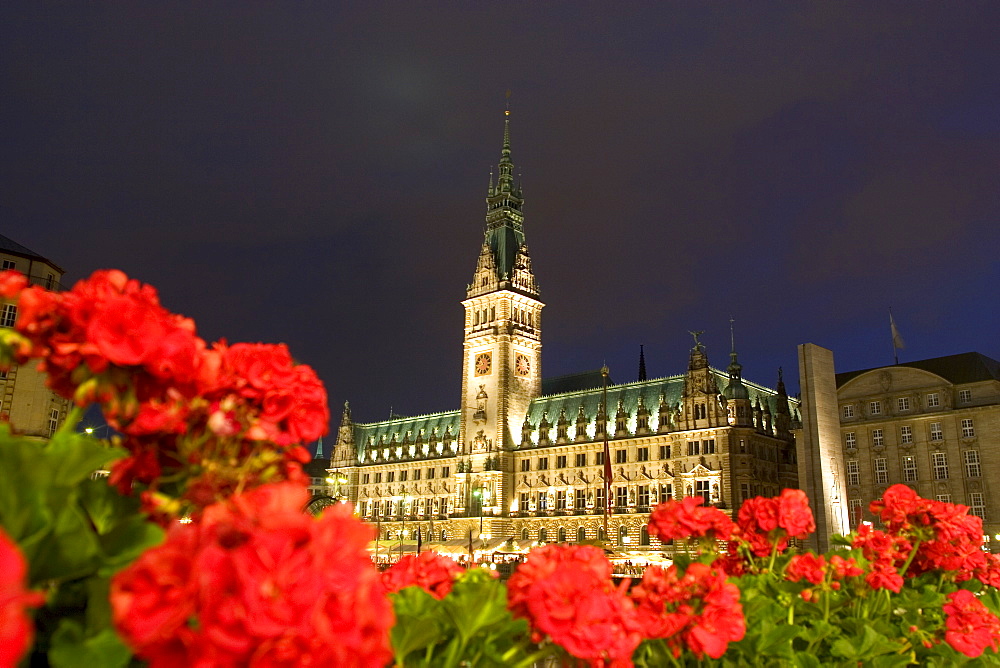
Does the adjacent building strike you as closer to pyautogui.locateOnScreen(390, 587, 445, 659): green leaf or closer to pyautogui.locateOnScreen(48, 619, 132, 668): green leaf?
pyautogui.locateOnScreen(390, 587, 445, 659): green leaf

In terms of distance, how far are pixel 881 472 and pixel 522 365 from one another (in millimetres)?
45462

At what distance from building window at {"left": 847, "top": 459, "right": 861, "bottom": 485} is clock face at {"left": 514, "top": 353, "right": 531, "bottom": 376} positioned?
139ft

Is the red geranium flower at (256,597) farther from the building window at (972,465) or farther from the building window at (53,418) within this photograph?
the building window at (972,465)

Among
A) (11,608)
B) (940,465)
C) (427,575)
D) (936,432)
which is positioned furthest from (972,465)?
(11,608)

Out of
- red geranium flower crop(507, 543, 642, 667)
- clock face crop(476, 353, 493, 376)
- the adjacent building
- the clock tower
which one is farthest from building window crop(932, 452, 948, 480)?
red geranium flower crop(507, 543, 642, 667)

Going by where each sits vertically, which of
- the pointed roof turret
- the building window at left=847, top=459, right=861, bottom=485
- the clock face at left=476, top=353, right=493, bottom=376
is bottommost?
the building window at left=847, top=459, right=861, bottom=485

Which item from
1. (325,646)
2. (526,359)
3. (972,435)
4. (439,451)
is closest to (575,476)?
(526,359)

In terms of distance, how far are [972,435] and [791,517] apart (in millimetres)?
62761

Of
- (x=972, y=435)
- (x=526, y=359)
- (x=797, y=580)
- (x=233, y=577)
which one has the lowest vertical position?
(x=797, y=580)

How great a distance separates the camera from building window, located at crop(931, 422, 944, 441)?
6069 centimetres

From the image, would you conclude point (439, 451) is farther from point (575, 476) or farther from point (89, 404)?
point (89, 404)

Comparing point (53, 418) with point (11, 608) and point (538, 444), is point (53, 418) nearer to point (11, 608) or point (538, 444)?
point (538, 444)

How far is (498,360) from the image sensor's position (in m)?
94.9

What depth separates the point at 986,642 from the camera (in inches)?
261
